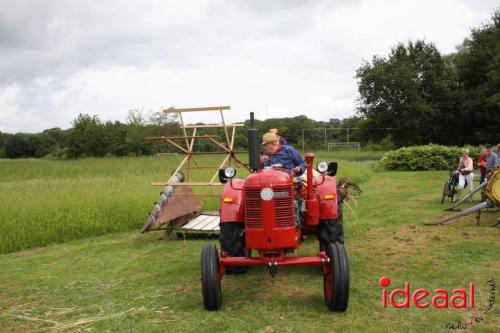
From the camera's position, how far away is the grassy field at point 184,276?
4.10 metres

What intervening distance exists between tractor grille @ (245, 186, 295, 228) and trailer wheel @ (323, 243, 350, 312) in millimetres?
455

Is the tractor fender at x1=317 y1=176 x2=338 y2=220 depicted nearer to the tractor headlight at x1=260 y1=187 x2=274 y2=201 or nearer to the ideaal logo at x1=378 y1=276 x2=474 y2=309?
the ideaal logo at x1=378 y1=276 x2=474 y2=309

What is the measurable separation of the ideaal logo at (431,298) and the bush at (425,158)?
1892 centimetres

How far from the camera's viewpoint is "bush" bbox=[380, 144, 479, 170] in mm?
22703

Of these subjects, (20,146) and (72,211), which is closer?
(72,211)

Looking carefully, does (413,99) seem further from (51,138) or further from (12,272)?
(51,138)

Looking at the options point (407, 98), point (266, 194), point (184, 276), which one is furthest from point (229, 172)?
point (407, 98)

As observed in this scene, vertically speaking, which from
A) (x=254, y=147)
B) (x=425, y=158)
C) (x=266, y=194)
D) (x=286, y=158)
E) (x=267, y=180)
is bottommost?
(x=425, y=158)

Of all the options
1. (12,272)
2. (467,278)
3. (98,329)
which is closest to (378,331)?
(467,278)

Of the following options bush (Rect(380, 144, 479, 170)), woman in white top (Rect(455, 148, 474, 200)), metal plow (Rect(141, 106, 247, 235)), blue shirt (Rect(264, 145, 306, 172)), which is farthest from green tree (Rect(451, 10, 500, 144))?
blue shirt (Rect(264, 145, 306, 172))

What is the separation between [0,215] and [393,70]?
2636cm

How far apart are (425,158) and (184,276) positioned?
64.1 feet

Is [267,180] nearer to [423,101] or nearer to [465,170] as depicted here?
[465,170]

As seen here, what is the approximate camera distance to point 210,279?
13.9ft
